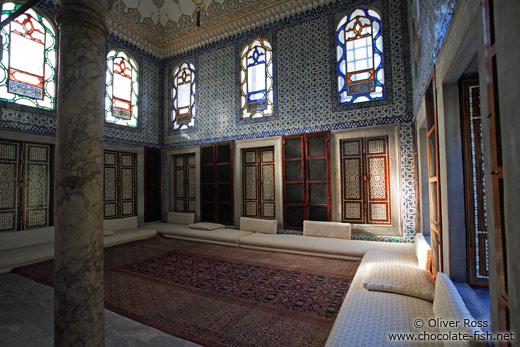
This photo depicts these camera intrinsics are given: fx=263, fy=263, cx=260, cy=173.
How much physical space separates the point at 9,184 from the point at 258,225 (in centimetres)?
508

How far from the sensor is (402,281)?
8.46ft

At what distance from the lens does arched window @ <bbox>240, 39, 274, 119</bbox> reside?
21.5 feet

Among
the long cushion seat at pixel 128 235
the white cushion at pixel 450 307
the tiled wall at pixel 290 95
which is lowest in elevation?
the long cushion seat at pixel 128 235

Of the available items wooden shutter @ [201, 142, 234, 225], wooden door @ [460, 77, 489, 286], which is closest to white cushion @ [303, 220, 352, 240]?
wooden shutter @ [201, 142, 234, 225]

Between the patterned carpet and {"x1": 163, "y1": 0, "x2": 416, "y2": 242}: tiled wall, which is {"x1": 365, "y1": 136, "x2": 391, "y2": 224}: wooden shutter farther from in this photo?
the patterned carpet

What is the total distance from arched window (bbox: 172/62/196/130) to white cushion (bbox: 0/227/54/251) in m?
4.14

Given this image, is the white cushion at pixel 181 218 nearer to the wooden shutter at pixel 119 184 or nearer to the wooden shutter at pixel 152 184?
the wooden shutter at pixel 152 184

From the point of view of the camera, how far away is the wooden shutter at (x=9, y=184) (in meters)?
5.03

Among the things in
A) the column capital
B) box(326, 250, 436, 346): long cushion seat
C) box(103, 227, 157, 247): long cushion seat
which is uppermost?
the column capital

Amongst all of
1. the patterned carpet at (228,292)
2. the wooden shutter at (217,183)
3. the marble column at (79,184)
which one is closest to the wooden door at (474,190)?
the patterned carpet at (228,292)

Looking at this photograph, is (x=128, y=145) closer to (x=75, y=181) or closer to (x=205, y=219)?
(x=205, y=219)

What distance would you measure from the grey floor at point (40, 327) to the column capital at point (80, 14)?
250cm

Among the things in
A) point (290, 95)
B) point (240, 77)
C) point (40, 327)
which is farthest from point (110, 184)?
point (290, 95)

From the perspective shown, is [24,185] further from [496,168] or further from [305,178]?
[496,168]
